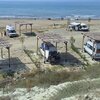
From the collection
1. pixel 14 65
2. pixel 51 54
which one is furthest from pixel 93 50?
pixel 14 65

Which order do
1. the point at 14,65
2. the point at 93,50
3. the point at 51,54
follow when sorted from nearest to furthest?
the point at 14,65 → the point at 51,54 → the point at 93,50

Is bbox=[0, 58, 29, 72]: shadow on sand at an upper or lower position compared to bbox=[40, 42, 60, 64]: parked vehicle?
lower

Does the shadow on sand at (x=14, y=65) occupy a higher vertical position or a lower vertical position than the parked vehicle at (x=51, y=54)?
lower

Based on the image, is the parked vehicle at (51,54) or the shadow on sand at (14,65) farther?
the parked vehicle at (51,54)

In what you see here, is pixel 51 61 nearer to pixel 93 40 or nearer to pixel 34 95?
pixel 93 40

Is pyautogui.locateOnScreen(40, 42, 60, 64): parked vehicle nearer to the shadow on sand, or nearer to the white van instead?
the shadow on sand

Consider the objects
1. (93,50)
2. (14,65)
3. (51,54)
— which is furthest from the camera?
(93,50)

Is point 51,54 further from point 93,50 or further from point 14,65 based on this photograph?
point 93,50

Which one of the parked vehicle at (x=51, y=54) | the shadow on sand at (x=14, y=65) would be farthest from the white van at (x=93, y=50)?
the shadow on sand at (x=14, y=65)

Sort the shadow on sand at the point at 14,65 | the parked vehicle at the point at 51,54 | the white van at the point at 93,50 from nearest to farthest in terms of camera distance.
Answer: the shadow on sand at the point at 14,65 → the parked vehicle at the point at 51,54 → the white van at the point at 93,50

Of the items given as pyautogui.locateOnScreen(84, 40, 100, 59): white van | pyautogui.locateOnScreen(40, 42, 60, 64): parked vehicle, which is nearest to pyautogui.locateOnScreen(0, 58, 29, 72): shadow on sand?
pyautogui.locateOnScreen(40, 42, 60, 64): parked vehicle

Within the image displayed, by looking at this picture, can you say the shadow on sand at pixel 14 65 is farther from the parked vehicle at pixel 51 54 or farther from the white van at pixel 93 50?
the white van at pixel 93 50

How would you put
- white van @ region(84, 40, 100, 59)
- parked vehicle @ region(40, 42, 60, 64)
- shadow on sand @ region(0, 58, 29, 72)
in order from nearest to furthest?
shadow on sand @ region(0, 58, 29, 72), parked vehicle @ region(40, 42, 60, 64), white van @ region(84, 40, 100, 59)
